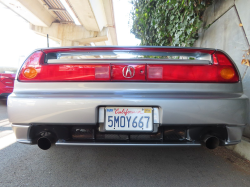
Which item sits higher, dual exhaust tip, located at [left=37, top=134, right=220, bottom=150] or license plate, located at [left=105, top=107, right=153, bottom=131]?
license plate, located at [left=105, top=107, right=153, bottom=131]

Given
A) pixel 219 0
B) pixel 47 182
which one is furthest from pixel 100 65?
pixel 219 0

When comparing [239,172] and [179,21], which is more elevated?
[179,21]

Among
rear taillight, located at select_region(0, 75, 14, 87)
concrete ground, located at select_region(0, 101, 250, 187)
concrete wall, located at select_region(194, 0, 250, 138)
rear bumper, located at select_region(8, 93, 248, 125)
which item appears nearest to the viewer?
rear bumper, located at select_region(8, 93, 248, 125)

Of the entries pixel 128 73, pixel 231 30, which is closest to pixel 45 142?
pixel 128 73

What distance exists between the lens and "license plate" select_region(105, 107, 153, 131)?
4.59 feet

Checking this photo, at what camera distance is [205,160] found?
1.88 metres

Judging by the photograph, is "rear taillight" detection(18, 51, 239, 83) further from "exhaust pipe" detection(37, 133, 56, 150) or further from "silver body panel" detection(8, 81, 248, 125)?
"exhaust pipe" detection(37, 133, 56, 150)

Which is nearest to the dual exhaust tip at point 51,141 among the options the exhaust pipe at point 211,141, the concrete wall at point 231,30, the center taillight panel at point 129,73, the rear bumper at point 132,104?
the exhaust pipe at point 211,141

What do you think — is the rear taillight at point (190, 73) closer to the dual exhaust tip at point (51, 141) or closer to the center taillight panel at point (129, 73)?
the center taillight panel at point (129, 73)

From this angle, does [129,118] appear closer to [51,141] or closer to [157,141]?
[157,141]

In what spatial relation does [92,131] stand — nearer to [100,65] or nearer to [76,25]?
[100,65]

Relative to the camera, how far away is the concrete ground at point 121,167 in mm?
1477

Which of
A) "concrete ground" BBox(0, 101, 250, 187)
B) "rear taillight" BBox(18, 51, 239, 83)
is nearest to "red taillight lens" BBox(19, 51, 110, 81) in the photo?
"rear taillight" BBox(18, 51, 239, 83)

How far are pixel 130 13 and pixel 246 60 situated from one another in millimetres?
5281
